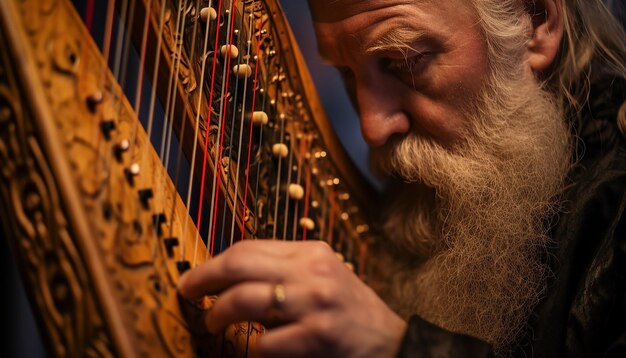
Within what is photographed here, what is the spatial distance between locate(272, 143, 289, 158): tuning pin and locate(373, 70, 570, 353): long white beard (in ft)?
0.80

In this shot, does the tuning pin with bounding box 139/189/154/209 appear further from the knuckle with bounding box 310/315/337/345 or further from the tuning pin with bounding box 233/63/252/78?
the tuning pin with bounding box 233/63/252/78

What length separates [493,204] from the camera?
4.39 ft

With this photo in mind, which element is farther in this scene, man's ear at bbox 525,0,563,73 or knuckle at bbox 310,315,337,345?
man's ear at bbox 525,0,563,73

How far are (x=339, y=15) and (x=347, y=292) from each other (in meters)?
0.72

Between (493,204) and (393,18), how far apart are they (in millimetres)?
418

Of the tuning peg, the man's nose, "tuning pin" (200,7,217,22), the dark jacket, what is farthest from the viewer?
the man's nose

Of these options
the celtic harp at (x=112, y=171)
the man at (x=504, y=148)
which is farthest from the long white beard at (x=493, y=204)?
the celtic harp at (x=112, y=171)

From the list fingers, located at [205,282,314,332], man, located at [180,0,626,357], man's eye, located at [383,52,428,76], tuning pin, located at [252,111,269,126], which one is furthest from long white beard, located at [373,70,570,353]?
fingers, located at [205,282,314,332]

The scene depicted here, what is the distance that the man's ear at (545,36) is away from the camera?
1441 mm

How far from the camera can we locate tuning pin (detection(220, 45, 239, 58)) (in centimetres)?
112

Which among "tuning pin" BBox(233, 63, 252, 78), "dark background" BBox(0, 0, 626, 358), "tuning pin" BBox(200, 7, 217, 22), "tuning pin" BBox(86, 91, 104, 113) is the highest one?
"tuning pin" BBox(200, 7, 217, 22)

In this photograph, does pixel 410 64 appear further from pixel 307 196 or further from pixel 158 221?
pixel 158 221

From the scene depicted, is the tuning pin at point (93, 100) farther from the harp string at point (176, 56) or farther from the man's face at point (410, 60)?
the man's face at point (410, 60)

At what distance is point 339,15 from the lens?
4.56 feet
